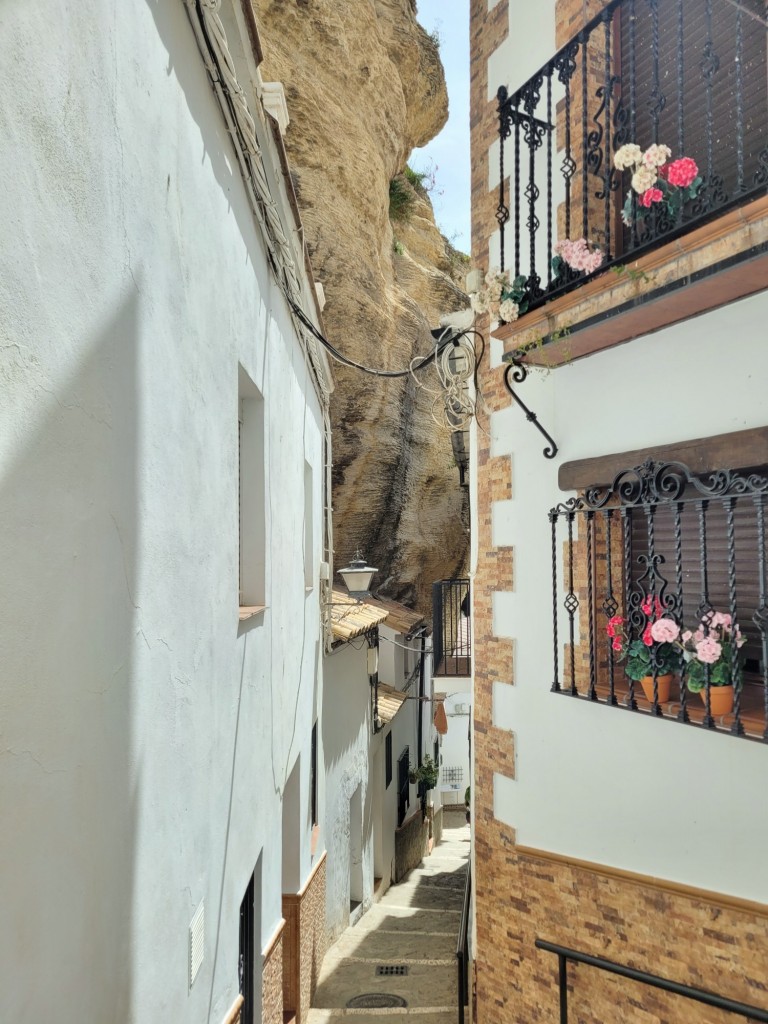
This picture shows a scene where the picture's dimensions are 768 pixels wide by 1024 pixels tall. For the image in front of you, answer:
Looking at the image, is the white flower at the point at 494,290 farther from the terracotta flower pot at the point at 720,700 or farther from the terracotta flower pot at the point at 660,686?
the terracotta flower pot at the point at 720,700

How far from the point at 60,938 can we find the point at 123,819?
461 mm

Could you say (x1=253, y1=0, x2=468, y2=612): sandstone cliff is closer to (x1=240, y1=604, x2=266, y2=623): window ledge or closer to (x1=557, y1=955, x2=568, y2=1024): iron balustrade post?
(x1=240, y1=604, x2=266, y2=623): window ledge

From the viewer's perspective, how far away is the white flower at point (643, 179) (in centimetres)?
354

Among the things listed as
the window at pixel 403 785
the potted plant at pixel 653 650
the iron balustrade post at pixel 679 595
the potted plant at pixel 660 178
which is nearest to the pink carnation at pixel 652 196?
the potted plant at pixel 660 178

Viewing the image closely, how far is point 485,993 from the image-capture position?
194 inches

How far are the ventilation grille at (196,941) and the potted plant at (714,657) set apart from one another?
242 centimetres

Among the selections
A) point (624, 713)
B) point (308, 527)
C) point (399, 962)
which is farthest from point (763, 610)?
point (399, 962)

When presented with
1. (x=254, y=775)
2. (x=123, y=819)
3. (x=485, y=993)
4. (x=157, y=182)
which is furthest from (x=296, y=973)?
(x=157, y=182)

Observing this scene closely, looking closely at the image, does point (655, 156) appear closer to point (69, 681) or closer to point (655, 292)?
point (655, 292)

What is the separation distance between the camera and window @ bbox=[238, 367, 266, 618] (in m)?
4.61

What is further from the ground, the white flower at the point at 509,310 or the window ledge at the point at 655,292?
the white flower at the point at 509,310

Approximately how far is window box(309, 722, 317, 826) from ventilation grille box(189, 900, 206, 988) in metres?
4.59

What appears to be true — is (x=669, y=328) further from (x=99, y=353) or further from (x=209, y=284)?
(x=99, y=353)

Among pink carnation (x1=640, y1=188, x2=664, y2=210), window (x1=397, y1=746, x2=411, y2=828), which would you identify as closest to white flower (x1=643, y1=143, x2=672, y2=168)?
pink carnation (x1=640, y1=188, x2=664, y2=210)
